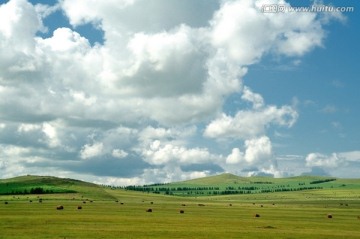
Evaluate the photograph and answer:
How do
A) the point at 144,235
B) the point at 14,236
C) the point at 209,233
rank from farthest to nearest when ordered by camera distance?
the point at 209,233
the point at 144,235
the point at 14,236

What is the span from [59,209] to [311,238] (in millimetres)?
57548

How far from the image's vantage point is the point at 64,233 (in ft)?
146

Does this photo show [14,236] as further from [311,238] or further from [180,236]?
[311,238]

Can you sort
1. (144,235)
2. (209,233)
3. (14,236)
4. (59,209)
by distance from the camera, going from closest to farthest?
1. (14,236)
2. (144,235)
3. (209,233)
4. (59,209)

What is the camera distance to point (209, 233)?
1906 inches

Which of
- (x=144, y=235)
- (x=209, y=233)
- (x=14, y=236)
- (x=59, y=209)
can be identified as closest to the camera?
(x=14, y=236)

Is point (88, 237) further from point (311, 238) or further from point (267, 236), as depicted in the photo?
point (311, 238)

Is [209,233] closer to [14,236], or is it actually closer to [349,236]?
[349,236]

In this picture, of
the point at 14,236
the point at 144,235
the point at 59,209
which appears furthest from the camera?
the point at 59,209

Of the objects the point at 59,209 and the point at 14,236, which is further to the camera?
the point at 59,209

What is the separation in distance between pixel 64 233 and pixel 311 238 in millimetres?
23084

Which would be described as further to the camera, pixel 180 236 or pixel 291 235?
pixel 291 235

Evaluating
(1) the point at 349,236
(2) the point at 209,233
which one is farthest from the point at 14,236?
(1) the point at 349,236

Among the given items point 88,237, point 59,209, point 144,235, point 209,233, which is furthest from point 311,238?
point 59,209
